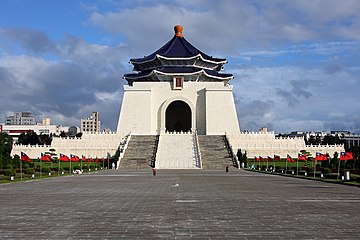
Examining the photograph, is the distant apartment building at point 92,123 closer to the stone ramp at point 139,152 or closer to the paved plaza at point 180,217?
the stone ramp at point 139,152

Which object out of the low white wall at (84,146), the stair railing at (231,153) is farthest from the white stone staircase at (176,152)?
the low white wall at (84,146)

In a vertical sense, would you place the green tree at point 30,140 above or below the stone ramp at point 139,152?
above

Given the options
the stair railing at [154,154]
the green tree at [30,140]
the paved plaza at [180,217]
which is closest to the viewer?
the paved plaza at [180,217]

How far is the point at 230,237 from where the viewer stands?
19.2 ft

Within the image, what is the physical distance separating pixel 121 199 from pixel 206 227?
435cm

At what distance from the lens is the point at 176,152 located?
3391 cm

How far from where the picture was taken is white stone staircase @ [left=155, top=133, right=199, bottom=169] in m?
31.7

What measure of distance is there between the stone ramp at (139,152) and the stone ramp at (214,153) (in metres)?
3.66

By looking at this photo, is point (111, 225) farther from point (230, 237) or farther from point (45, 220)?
point (230, 237)

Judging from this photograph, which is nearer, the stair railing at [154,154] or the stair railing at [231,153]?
the stair railing at [231,153]

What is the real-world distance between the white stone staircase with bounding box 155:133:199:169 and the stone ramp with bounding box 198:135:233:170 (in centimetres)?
67

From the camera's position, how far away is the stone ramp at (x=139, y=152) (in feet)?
104

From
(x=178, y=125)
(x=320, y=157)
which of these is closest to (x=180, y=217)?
(x=320, y=157)

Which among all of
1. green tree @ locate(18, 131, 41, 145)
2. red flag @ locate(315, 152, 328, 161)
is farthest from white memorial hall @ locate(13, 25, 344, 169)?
green tree @ locate(18, 131, 41, 145)
